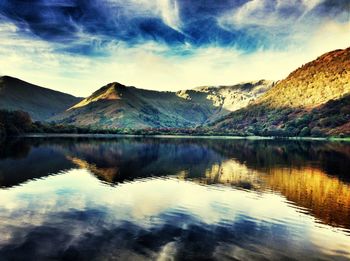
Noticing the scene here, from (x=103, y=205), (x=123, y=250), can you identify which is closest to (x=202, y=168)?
(x=103, y=205)

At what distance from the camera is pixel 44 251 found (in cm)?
2403

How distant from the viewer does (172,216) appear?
34469 millimetres

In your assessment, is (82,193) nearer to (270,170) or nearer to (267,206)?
(267,206)

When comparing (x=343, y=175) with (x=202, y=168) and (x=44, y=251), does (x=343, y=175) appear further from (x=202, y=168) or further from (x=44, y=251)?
(x=44, y=251)

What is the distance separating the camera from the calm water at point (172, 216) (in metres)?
24.8

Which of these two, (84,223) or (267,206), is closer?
(84,223)

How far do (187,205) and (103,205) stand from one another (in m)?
9.14

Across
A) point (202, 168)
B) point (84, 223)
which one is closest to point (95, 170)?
point (202, 168)

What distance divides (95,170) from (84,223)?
39.3m

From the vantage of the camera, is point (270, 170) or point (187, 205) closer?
point (187, 205)

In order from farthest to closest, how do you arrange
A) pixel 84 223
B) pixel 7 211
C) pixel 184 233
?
1. pixel 7 211
2. pixel 84 223
3. pixel 184 233

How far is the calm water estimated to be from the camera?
24812 millimetres

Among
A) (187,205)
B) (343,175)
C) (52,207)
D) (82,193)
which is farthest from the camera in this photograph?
(343,175)

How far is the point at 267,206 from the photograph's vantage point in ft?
129
